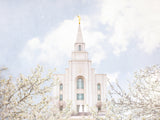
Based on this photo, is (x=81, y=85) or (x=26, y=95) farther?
(x=81, y=85)

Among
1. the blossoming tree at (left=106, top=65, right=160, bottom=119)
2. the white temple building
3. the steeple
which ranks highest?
the steeple

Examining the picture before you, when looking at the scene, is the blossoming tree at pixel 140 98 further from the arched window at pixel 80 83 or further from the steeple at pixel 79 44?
the steeple at pixel 79 44

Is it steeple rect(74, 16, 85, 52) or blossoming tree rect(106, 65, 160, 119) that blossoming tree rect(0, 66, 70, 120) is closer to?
blossoming tree rect(106, 65, 160, 119)

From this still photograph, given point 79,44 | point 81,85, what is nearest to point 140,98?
point 81,85

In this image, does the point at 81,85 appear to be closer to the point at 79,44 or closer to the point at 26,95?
the point at 79,44

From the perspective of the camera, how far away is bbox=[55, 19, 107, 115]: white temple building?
1387 inches

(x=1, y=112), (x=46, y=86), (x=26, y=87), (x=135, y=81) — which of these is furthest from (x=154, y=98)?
(x=1, y=112)

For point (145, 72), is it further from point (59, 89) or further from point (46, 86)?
point (59, 89)

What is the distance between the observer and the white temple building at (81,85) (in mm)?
35219

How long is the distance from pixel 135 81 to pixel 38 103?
11.3 feet

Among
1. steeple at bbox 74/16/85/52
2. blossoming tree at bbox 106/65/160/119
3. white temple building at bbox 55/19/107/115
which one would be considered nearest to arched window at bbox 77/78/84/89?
white temple building at bbox 55/19/107/115

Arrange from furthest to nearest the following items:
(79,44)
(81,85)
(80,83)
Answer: (79,44) → (80,83) → (81,85)

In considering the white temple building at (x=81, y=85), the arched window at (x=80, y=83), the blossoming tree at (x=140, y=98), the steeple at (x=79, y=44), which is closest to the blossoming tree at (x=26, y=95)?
the blossoming tree at (x=140, y=98)

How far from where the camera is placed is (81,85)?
36.5 m
